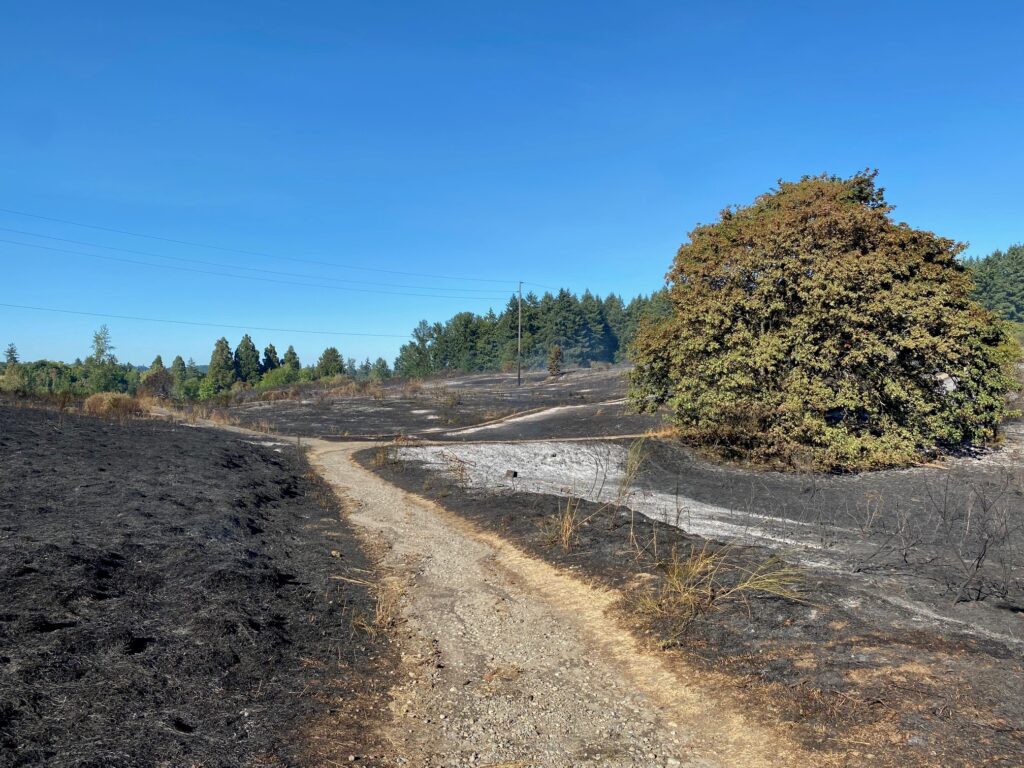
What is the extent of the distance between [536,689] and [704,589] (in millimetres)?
2718

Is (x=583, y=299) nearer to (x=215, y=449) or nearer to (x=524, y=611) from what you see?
(x=215, y=449)

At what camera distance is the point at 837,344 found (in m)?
18.9

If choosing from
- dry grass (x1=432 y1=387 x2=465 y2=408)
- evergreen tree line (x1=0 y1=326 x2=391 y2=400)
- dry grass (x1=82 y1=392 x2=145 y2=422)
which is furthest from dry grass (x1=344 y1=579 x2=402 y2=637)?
evergreen tree line (x1=0 y1=326 x2=391 y2=400)

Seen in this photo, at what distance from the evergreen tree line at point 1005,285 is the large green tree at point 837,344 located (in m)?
101

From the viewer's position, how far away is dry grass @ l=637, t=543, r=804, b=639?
6.75 m

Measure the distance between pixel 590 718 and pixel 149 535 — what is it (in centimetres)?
692

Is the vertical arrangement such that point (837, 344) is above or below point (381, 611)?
above

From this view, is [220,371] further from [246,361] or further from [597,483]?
[597,483]

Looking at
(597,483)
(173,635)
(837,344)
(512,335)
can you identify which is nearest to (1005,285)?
(512,335)

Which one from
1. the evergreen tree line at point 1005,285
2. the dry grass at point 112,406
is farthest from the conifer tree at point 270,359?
the evergreen tree line at point 1005,285

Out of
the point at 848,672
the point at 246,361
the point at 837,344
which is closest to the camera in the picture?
the point at 848,672

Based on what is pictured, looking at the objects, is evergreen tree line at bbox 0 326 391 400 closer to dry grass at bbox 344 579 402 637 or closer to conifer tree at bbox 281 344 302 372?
conifer tree at bbox 281 344 302 372

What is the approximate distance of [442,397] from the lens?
47281 mm

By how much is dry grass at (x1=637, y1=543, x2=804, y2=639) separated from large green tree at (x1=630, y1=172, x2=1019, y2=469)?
12346 mm
